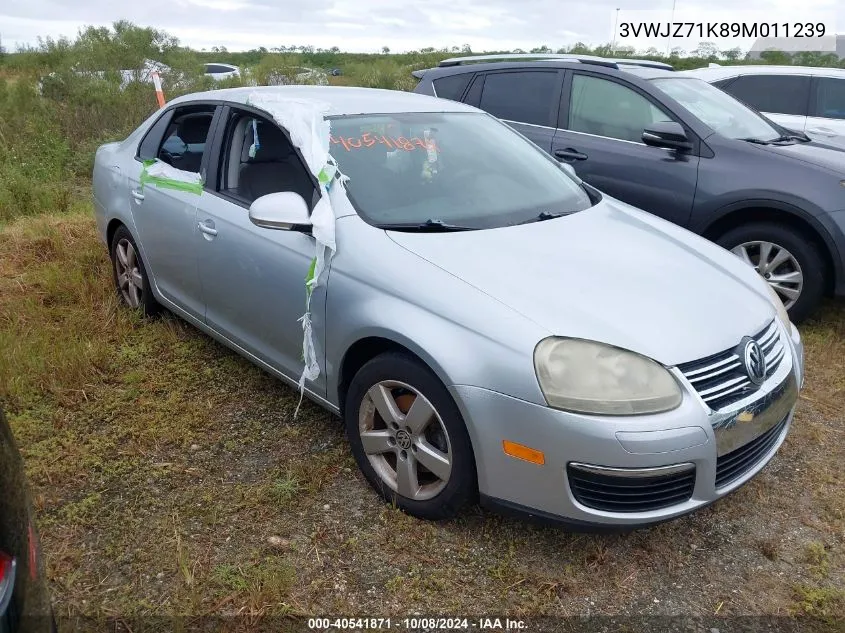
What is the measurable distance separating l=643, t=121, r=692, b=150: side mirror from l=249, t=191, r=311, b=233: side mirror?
2.93m

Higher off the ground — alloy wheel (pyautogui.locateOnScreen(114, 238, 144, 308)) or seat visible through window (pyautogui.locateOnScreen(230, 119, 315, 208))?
seat visible through window (pyautogui.locateOnScreen(230, 119, 315, 208))

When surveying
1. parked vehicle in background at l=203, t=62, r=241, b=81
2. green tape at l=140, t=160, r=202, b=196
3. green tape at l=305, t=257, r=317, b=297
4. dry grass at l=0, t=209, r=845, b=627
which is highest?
parked vehicle in background at l=203, t=62, r=241, b=81

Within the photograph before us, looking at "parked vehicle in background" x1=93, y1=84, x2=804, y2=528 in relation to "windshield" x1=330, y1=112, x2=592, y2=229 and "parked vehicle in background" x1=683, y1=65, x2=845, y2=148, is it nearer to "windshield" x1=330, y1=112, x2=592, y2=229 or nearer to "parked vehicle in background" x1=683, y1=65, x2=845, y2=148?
"windshield" x1=330, y1=112, x2=592, y2=229

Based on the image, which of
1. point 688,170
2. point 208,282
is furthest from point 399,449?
point 688,170

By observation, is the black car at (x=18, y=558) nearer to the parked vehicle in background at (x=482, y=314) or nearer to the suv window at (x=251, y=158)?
the parked vehicle in background at (x=482, y=314)

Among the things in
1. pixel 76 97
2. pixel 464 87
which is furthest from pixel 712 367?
pixel 76 97

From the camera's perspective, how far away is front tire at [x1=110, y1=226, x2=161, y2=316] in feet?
14.2

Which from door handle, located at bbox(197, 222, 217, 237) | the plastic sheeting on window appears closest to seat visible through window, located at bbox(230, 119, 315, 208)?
the plastic sheeting on window

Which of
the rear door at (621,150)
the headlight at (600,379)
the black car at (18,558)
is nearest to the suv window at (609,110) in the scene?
the rear door at (621,150)

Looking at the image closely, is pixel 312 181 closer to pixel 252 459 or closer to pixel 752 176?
pixel 252 459

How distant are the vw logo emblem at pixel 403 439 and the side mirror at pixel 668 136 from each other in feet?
10.5

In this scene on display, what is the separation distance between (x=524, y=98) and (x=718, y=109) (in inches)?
58.1

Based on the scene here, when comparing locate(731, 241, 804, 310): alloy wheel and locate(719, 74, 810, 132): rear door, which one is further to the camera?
locate(719, 74, 810, 132): rear door

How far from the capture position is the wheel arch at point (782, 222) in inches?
169
